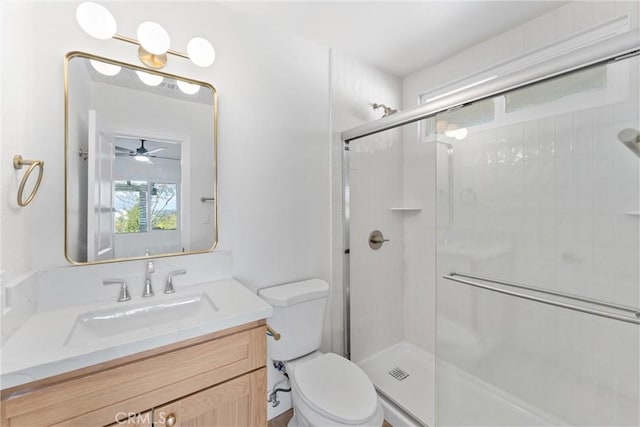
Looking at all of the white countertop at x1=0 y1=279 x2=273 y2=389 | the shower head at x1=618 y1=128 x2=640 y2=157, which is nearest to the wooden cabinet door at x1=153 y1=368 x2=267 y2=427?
the white countertop at x1=0 y1=279 x2=273 y2=389

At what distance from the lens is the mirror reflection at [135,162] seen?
1.12 metres

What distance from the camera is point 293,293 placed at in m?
1.48

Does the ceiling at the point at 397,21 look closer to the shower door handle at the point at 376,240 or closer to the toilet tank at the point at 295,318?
the shower door handle at the point at 376,240

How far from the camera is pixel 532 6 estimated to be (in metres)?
1.49

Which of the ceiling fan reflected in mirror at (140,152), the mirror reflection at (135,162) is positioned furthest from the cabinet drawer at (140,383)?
the ceiling fan reflected in mirror at (140,152)

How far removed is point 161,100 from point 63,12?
43cm

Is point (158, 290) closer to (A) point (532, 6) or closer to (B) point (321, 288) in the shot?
(B) point (321, 288)

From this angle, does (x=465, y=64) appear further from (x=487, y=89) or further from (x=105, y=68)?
(x=105, y=68)

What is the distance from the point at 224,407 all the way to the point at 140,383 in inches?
11.6

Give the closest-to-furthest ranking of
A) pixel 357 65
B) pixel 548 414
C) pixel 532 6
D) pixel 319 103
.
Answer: pixel 548 414, pixel 532 6, pixel 319 103, pixel 357 65

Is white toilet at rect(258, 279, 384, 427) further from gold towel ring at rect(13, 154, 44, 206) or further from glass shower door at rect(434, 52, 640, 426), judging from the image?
gold towel ring at rect(13, 154, 44, 206)

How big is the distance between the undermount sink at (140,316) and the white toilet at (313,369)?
1.26ft

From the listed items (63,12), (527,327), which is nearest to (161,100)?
(63,12)

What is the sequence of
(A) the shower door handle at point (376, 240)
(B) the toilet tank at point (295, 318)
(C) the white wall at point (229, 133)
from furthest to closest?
(A) the shower door handle at point (376, 240) → (B) the toilet tank at point (295, 318) → (C) the white wall at point (229, 133)
